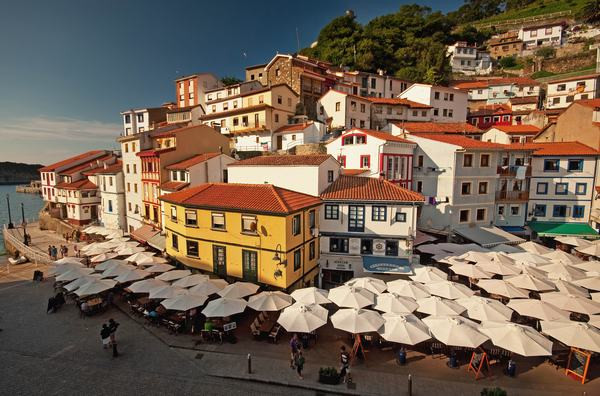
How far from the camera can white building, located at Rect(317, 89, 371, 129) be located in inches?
1773

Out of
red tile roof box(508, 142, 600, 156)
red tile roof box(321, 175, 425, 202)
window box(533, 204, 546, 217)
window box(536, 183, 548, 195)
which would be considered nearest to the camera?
red tile roof box(321, 175, 425, 202)

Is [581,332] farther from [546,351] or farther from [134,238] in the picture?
[134,238]

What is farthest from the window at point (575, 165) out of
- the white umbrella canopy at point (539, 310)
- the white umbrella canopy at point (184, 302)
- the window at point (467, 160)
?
the white umbrella canopy at point (184, 302)

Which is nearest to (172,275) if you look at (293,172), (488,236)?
(293,172)

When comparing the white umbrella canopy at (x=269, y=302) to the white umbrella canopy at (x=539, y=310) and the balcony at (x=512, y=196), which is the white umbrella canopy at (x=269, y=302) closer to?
the white umbrella canopy at (x=539, y=310)

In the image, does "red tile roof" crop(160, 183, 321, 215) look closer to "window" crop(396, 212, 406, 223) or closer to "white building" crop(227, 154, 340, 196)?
"white building" crop(227, 154, 340, 196)

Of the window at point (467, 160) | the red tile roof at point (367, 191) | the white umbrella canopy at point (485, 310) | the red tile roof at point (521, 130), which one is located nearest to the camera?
the white umbrella canopy at point (485, 310)

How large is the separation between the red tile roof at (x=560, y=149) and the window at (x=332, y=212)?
21925 mm

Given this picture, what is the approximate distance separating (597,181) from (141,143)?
5117 cm

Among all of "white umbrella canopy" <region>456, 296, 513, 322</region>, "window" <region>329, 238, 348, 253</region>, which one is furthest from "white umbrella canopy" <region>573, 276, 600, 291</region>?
"window" <region>329, 238, 348, 253</region>

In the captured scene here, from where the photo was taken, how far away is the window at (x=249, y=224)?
18773 mm

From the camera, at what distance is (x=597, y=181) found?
31.7 metres

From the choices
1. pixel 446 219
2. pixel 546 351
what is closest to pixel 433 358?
pixel 546 351

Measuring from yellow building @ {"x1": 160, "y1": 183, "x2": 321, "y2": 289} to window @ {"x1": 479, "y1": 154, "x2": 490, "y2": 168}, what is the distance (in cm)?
1921
